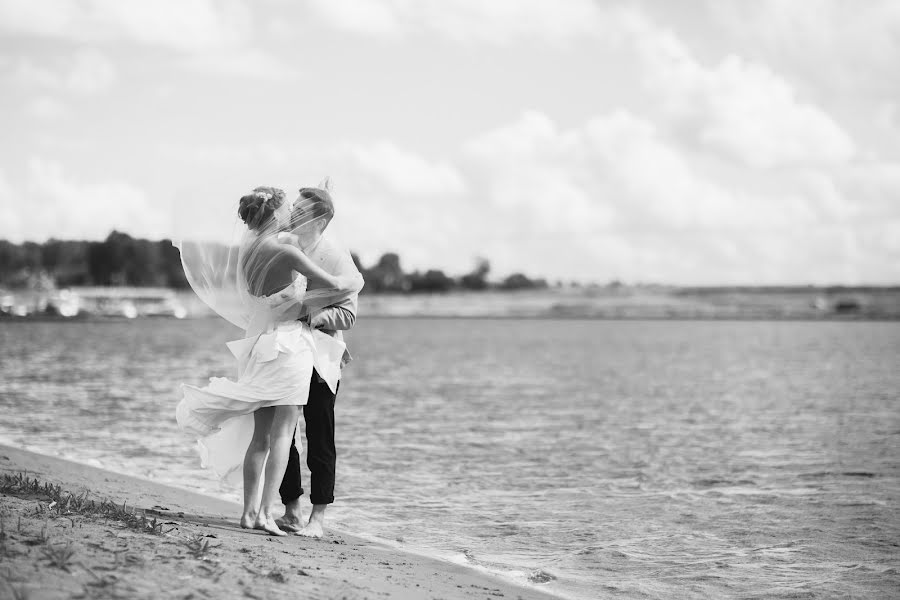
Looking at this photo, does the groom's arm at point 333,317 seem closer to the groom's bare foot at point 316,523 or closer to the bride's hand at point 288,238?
the bride's hand at point 288,238

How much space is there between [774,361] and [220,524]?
52.3m

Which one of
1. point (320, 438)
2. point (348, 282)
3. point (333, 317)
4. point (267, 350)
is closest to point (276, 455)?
point (320, 438)

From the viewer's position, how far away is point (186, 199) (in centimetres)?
805

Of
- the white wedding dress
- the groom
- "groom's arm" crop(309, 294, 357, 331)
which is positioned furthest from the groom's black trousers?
"groom's arm" crop(309, 294, 357, 331)

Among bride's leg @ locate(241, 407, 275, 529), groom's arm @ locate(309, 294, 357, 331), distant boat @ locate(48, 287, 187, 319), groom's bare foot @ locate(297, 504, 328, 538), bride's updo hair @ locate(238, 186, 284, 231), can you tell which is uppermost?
bride's updo hair @ locate(238, 186, 284, 231)

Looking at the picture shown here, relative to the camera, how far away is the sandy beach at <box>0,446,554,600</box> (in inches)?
204

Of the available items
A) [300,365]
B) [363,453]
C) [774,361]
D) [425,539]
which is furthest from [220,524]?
[774,361]

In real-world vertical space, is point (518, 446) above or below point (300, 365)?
below

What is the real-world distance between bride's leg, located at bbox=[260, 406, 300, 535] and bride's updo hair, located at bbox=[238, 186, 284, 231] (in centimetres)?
150

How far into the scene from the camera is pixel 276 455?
754 cm

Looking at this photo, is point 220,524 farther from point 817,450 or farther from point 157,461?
point 817,450

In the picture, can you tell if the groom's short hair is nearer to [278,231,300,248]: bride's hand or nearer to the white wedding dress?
[278,231,300,248]: bride's hand

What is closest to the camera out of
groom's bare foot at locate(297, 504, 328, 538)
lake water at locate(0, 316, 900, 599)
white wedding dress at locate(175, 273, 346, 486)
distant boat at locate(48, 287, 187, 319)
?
white wedding dress at locate(175, 273, 346, 486)

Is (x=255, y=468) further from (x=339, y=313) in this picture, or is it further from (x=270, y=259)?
(x=270, y=259)
